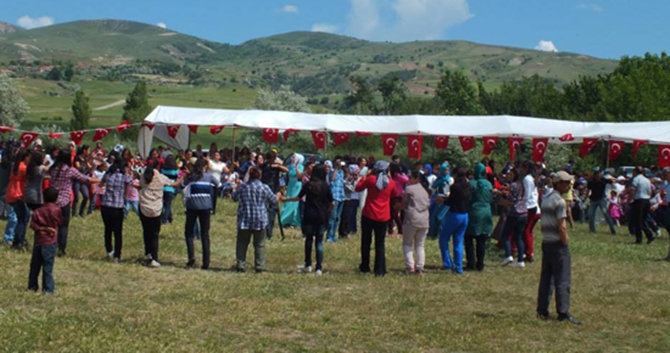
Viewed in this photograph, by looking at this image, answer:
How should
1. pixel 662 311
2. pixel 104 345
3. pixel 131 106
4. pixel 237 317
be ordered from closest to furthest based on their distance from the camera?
pixel 104 345
pixel 237 317
pixel 662 311
pixel 131 106

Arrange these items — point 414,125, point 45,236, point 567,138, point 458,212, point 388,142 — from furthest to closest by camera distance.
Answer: point 388,142 → point 414,125 → point 567,138 → point 458,212 → point 45,236

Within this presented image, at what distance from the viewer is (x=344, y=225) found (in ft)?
58.3

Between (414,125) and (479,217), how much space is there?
12.3 meters

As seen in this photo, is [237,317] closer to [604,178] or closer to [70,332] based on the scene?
[70,332]

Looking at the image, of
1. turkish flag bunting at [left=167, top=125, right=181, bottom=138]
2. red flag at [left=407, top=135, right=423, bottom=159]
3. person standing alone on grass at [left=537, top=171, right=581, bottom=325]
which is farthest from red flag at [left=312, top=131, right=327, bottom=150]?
person standing alone on grass at [left=537, top=171, right=581, bottom=325]

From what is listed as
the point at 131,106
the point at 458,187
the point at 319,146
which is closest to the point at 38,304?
the point at 458,187

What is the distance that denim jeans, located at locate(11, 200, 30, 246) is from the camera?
1389cm

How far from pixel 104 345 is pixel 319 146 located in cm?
2031

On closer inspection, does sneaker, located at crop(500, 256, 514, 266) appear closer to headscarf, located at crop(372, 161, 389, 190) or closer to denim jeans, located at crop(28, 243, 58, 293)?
headscarf, located at crop(372, 161, 389, 190)

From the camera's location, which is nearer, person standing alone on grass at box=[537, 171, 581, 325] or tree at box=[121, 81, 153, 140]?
person standing alone on grass at box=[537, 171, 581, 325]

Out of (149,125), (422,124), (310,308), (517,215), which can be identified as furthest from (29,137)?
(310,308)

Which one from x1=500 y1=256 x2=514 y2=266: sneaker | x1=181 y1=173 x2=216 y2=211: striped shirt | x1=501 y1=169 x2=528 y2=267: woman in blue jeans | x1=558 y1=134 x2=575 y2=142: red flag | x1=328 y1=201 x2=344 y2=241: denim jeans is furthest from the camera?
x1=558 y1=134 x2=575 y2=142: red flag

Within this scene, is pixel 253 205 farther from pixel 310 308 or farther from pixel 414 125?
pixel 414 125

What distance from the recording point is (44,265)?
10211 millimetres
